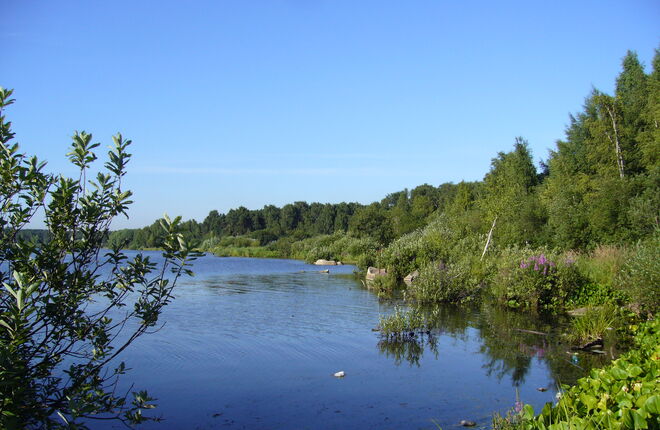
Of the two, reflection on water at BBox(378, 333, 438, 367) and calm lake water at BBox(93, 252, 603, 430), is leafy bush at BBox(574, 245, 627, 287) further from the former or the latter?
reflection on water at BBox(378, 333, 438, 367)

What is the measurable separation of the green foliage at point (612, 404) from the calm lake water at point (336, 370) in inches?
139

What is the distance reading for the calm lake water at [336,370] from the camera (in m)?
8.36

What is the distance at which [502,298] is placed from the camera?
19.3 metres

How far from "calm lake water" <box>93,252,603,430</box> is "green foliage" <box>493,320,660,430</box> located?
354cm

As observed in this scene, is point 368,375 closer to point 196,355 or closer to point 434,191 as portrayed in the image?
point 196,355

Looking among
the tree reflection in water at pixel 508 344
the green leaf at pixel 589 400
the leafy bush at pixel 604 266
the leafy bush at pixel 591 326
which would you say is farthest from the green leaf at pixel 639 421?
the leafy bush at pixel 604 266

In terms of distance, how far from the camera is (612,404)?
4.15m

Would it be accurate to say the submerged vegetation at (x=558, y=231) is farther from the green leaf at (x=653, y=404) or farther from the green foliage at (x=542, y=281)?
the green leaf at (x=653, y=404)

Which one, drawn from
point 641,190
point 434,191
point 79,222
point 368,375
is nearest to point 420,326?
point 368,375

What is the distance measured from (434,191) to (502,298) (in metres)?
76.4

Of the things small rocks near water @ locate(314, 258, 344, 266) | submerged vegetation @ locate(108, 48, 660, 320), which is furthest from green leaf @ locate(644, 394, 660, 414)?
small rocks near water @ locate(314, 258, 344, 266)

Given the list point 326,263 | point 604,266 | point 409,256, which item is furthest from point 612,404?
point 326,263

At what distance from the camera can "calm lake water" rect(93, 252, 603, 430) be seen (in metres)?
8.36

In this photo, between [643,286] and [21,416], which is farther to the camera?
[643,286]
